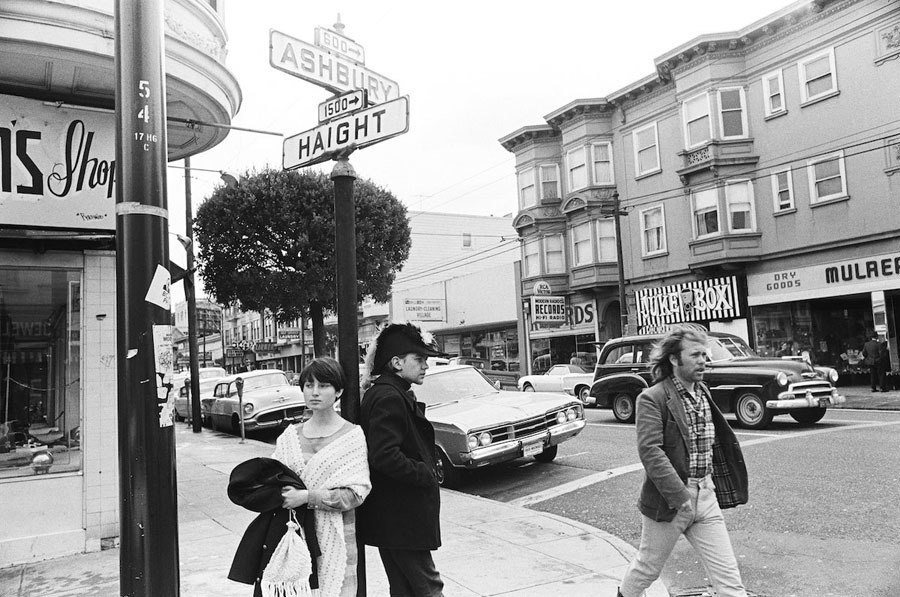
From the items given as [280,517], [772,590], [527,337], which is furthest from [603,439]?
[527,337]

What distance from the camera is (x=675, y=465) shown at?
3.97 m

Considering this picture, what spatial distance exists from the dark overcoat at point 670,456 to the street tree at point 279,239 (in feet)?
64.4

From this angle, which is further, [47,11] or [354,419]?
[47,11]

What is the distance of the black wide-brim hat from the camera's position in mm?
3688

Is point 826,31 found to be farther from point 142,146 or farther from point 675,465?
point 142,146

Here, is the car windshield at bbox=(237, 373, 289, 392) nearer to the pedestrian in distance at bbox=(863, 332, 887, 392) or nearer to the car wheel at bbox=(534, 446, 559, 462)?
the car wheel at bbox=(534, 446, 559, 462)

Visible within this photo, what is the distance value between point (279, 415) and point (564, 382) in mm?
8322

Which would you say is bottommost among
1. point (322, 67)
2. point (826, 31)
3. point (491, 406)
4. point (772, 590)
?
point (772, 590)

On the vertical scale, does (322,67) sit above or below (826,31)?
below

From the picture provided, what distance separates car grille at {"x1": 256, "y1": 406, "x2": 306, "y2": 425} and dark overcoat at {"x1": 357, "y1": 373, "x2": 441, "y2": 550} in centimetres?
1332

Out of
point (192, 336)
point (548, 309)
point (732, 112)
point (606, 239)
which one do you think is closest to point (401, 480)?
point (192, 336)

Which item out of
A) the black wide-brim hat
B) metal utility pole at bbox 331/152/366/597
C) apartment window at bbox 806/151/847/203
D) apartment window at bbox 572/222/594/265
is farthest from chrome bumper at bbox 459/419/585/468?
apartment window at bbox 572/222/594/265

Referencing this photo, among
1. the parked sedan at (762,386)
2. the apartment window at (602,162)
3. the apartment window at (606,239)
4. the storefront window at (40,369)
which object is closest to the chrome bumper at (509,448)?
the parked sedan at (762,386)

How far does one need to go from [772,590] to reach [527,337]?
28.3 meters
